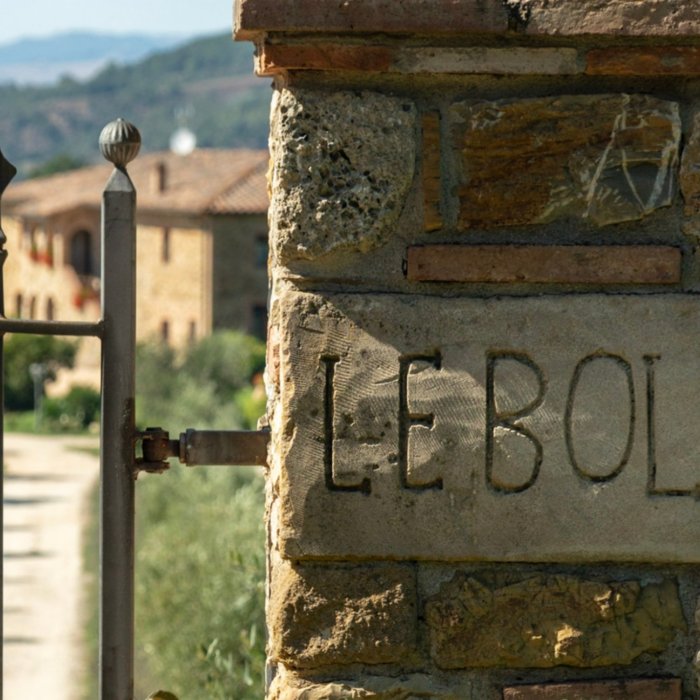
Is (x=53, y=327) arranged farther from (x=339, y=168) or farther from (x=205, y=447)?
(x=339, y=168)

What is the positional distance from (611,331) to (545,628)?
43 cm

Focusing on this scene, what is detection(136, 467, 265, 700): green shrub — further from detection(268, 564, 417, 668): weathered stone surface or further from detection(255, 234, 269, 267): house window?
detection(255, 234, 269, 267): house window

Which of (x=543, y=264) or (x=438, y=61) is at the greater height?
(x=438, y=61)

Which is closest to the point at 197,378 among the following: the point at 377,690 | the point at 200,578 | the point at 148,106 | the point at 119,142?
the point at 200,578

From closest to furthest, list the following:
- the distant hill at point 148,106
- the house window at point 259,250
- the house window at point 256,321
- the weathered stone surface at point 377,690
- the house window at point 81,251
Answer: the weathered stone surface at point 377,690
the house window at point 259,250
the house window at point 256,321
the house window at point 81,251
the distant hill at point 148,106

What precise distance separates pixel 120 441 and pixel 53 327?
202 mm

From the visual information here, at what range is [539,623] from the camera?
220cm

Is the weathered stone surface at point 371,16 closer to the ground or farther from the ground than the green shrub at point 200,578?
farther from the ground

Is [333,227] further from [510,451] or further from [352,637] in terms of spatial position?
[352,637]

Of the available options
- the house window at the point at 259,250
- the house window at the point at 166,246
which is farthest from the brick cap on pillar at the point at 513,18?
the house window at the point at 166,246

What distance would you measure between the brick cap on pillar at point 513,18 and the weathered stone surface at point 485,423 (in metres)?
0.37

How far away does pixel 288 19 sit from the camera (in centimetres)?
210

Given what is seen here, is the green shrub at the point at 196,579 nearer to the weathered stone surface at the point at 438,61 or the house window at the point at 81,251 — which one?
the weathered stone surface at the point at 438,61

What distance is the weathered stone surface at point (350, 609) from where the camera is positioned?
2184 mm
